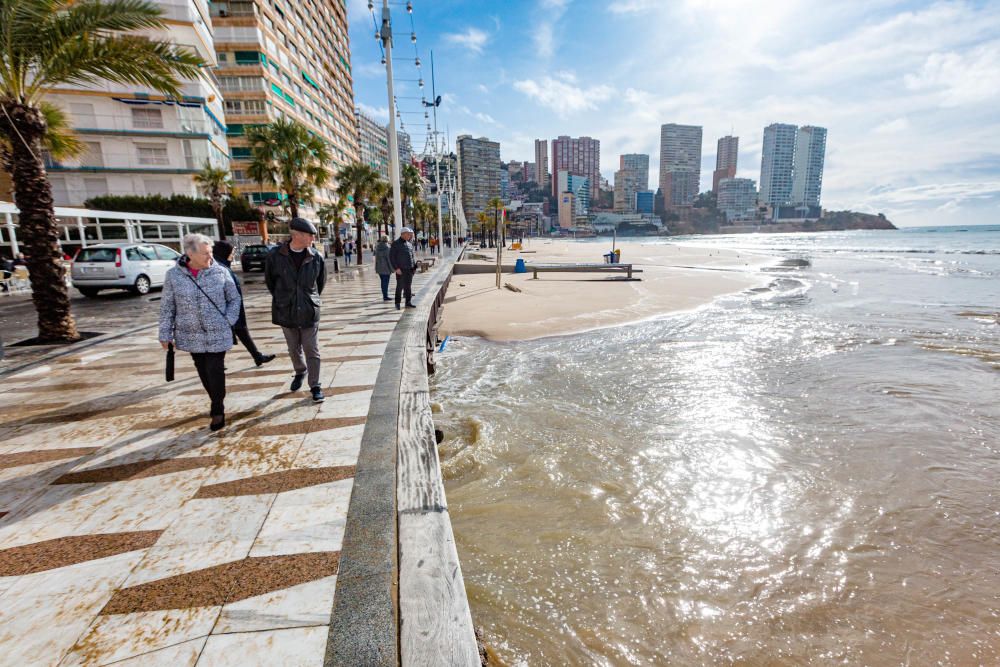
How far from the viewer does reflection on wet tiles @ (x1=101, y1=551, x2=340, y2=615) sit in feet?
6.81

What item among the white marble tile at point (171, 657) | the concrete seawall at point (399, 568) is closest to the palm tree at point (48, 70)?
the concrete seawall at point (399, 568)

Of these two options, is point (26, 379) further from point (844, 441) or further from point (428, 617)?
point (844, 441)

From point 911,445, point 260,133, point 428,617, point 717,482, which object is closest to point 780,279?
point 911,445

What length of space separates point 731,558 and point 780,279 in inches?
941

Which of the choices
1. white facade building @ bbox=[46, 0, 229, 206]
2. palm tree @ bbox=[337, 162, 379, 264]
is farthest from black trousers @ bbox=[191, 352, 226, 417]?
white facade building @ bbox=[46, 0, 229, 206]

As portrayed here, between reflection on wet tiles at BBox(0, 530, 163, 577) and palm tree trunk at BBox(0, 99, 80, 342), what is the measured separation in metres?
7.31

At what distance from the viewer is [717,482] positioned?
4281mm

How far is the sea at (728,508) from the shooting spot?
2699 millimetres

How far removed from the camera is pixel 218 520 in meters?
2.70

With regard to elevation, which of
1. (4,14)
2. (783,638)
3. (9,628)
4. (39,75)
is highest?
(4,14)

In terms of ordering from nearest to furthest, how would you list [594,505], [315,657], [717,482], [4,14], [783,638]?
1. [315,657]
2. [783,638]
3. [594,505]
4. [717,482]
5. [4,14]

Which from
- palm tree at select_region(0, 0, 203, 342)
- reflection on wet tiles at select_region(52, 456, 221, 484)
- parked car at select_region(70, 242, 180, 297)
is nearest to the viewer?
reflection on wet tiles at select_region(52, 456, 221, 484)

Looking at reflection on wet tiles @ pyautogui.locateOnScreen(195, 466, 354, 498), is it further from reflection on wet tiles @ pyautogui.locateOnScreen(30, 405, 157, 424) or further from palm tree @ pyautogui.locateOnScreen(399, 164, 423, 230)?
palm tree @ pyautogui.locateOnScreen(399, 164, 423, 230)

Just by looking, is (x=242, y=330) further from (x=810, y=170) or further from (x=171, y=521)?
(x=810, y=170)
